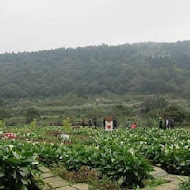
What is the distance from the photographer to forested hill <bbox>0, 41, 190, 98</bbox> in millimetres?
74188

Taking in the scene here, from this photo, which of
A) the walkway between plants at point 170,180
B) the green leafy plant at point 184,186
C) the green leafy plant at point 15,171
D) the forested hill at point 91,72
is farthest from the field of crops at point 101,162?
the forested hill at point 91,72

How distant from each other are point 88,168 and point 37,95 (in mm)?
69609

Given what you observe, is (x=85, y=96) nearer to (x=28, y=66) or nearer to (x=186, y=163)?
Result: (x=28, y=66)

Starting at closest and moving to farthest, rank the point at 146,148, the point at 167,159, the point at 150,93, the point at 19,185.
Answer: the point at 19,185
the point at 167,159
the point at 146,148
the point at 150,93

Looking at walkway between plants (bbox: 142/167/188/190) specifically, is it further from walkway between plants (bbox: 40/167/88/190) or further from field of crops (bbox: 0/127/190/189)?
walkway between plants (bbox: 40/167/88/190)

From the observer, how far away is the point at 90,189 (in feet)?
15.4

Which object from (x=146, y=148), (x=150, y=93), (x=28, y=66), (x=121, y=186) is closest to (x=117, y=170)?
(x=121, y=186)

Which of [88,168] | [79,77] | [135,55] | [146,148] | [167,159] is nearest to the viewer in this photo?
[88,168]

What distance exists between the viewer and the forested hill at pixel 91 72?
243ft

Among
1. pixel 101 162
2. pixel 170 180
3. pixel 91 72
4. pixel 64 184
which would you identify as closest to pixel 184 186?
pixel 170 180

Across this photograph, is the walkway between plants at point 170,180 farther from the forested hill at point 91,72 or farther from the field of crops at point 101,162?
the forested hill at point 91,72

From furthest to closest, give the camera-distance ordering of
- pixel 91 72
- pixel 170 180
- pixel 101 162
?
pixel 91 72 → pixel 101 162 → pixel 170 180

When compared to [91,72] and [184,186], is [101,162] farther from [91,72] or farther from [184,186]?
[91,72]

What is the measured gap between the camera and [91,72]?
83.9 meters
